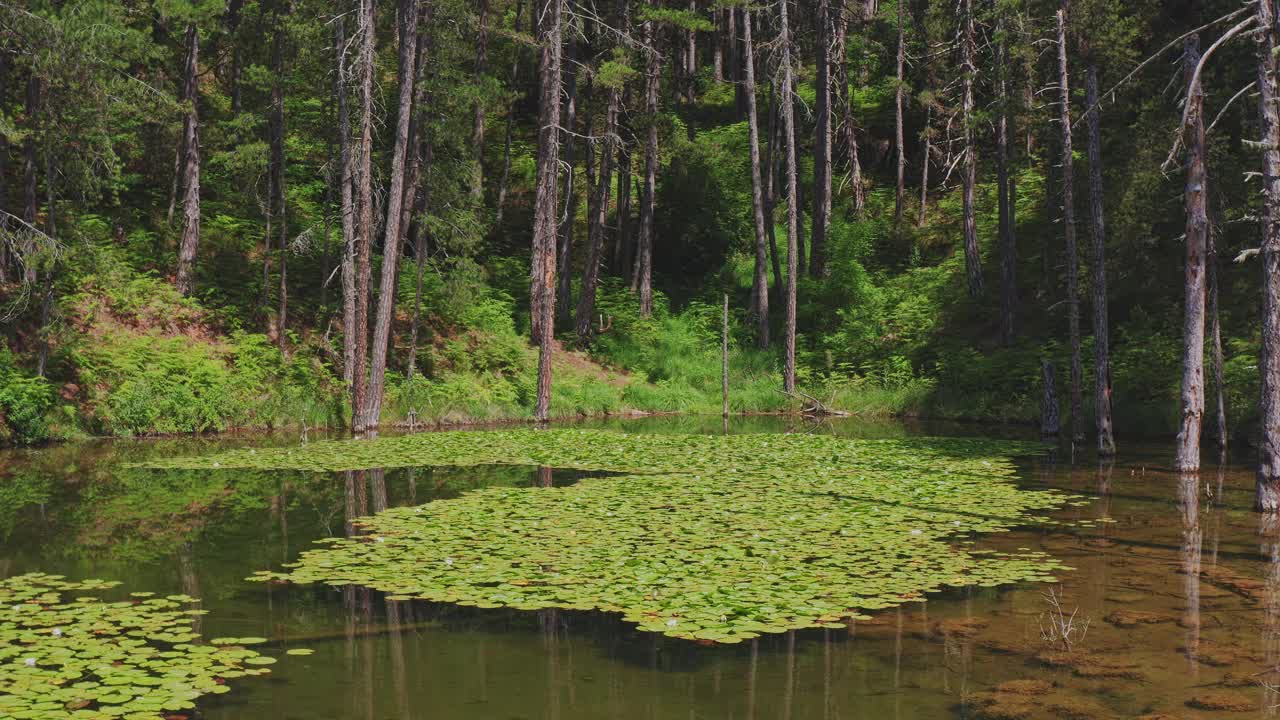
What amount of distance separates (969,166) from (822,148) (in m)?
5.60

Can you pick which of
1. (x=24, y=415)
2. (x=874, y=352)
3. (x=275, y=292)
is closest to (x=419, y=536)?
(x=24, y=415)

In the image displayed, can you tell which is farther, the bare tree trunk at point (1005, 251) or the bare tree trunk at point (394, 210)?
the bare tree trunk at point (1005, 251)

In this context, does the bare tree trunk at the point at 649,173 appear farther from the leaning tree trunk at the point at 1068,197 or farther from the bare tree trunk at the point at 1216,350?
the bare tree trunk at the point at 1216,350

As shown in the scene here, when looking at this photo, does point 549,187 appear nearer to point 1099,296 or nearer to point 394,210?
point 394,210

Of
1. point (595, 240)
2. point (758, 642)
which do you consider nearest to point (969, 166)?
point (595, 240)

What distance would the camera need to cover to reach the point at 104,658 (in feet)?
20.9

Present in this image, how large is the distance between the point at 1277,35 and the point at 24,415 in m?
22.3

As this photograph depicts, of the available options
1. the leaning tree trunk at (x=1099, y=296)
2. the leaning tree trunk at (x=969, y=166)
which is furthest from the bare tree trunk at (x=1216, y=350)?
the leaning tree trunk at (x=969, y=166)

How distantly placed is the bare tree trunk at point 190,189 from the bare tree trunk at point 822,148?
19711mm

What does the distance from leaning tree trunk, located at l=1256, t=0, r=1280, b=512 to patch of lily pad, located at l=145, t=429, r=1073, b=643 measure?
2608 millimetres

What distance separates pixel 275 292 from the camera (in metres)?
28.7

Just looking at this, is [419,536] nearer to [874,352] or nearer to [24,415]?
[24,415]

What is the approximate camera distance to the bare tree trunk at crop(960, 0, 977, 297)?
31531 millimetres

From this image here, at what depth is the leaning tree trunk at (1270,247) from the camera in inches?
457
